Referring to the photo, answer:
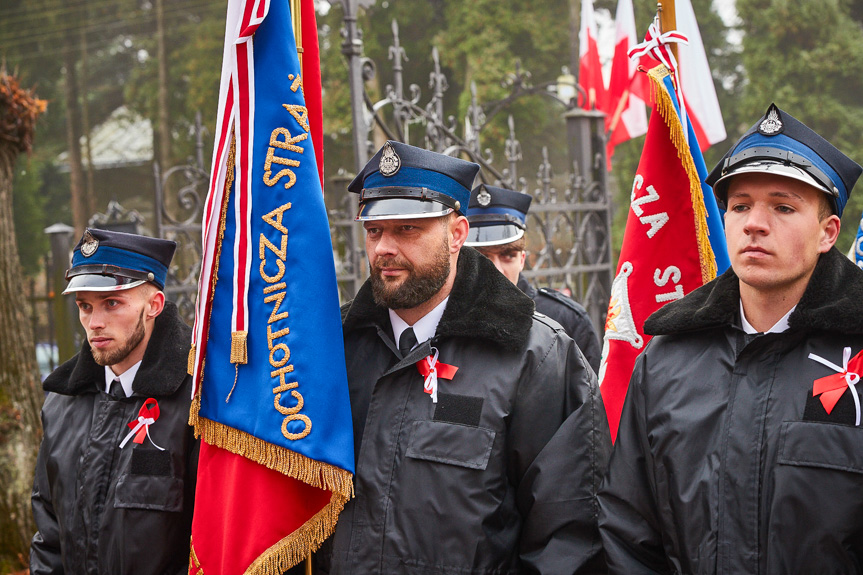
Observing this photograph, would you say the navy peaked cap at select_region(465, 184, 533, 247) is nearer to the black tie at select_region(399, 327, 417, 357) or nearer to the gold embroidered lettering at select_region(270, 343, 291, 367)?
the black tie at select_region(399, 327, 417, 357)

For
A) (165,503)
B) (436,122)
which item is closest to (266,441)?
(165,503)

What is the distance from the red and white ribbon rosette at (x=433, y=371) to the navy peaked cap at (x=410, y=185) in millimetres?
462

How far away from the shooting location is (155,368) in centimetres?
320

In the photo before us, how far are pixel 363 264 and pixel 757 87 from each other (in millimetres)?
14242

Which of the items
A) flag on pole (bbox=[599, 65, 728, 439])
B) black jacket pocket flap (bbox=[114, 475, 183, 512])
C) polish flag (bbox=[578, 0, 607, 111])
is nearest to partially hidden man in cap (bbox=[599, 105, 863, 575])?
flag on pole (bbox=[599, 65, 728, 439])

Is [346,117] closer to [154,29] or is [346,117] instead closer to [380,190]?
[154,29]

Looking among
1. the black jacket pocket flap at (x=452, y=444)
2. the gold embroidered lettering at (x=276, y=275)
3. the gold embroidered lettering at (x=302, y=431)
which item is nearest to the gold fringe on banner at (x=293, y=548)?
the gold embroidered lettering at (x=302, y=431)

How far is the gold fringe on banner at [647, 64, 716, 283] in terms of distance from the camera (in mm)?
3354

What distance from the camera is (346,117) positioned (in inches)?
A: 817

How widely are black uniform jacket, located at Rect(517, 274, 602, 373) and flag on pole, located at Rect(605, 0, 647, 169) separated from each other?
3108 millimetres

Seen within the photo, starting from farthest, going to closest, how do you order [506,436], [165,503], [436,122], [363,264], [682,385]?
[363,264] < [436,122] < [165,503] < [506,436] < [682,385]

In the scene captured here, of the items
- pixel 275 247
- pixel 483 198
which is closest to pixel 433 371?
pixel 275 247

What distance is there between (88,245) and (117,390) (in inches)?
23.4

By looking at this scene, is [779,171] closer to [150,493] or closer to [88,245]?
[150,493]
